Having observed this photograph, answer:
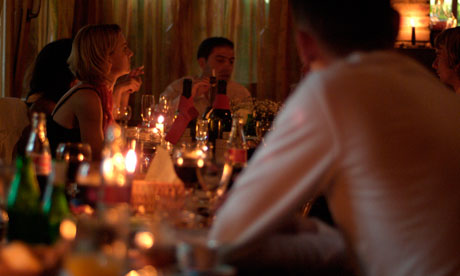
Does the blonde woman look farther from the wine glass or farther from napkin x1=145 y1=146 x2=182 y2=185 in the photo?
the wine glass

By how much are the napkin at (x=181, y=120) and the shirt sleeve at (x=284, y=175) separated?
5.40 feet

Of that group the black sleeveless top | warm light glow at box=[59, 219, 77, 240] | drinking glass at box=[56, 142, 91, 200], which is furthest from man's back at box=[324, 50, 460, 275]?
the black sleeveless top

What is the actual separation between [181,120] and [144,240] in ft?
5.99

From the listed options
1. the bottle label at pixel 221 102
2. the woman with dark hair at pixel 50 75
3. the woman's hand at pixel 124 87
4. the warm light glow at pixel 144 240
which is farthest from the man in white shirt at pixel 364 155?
the woman with dark hair at pixel 50 75

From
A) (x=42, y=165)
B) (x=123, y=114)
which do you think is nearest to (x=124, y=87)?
(x=123, y=114)

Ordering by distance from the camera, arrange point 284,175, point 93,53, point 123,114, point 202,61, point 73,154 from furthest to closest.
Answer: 1. point 202,61
2. point 93,53
3. point 123,114
4. point 73,154
5. point 284,175

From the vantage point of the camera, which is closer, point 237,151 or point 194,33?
point 237,151

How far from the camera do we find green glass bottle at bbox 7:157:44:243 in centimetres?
123

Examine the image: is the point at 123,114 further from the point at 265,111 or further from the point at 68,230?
the point at 68,230

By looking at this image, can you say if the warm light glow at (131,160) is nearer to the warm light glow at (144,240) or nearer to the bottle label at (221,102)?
the warm light glow at (144,240)

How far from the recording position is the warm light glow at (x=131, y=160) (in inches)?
78.9

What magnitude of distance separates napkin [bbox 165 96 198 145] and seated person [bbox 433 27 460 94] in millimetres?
1387

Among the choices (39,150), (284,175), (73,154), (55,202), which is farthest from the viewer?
(73,154)

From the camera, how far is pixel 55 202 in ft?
4.33
